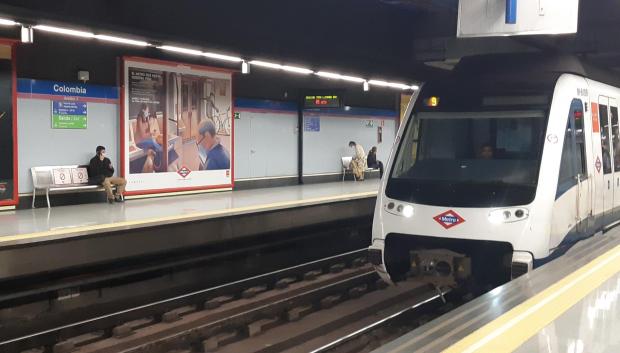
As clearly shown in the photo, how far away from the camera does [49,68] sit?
9758mm

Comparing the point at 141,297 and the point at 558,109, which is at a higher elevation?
the point at 558,109

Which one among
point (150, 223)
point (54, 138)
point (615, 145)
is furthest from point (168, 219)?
point (615, 145)

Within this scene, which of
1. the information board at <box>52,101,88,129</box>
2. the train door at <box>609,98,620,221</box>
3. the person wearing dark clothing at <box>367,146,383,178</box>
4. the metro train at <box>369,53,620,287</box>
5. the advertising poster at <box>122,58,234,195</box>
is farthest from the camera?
the person wearing dark clothing at <box>367,146,383,178</box>

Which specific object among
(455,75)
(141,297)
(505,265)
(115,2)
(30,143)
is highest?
(115,2)

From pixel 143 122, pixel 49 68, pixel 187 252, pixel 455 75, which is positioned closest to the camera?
pixel 455 75

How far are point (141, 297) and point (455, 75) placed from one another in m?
4.67

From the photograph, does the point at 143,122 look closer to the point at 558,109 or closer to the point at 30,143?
the point at 30,143

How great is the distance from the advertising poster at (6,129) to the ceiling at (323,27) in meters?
1.75

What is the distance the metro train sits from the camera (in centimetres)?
579

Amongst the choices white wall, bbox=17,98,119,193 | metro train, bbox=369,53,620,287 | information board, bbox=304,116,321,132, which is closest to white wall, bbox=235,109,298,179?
information board, bbox=304,116,321,132

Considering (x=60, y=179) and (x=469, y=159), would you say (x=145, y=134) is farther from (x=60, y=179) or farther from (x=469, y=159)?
(x=469, y=159)

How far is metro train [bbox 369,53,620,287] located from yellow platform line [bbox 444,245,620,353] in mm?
1172

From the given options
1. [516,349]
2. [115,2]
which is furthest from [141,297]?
[516,349]

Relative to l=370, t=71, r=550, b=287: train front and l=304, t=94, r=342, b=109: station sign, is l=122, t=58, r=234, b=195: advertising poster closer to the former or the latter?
l=304, t=94, r=342, b=109: station sign
